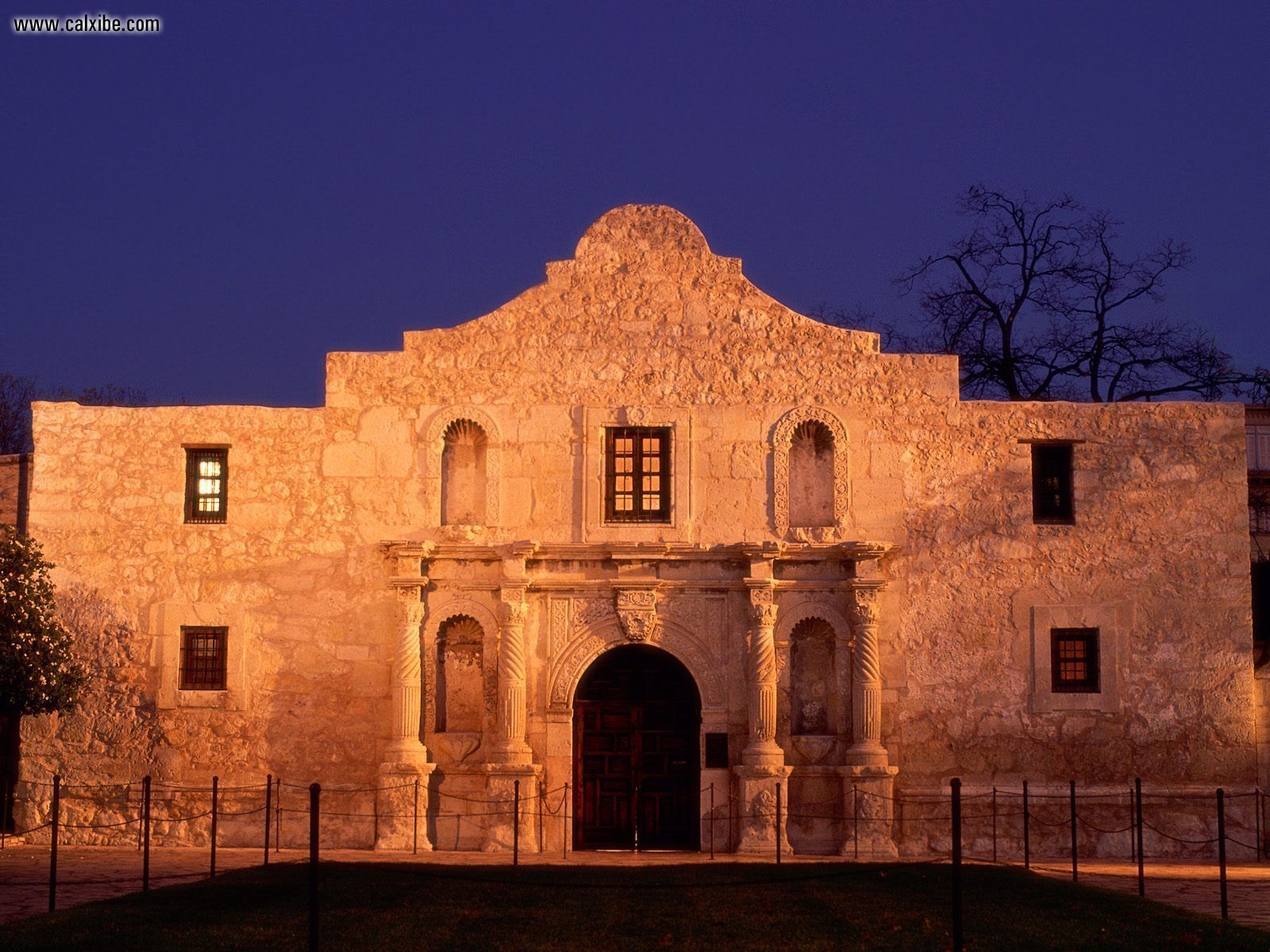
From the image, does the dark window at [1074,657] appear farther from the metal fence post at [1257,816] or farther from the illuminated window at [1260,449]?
the illuminated window at [1260,449]

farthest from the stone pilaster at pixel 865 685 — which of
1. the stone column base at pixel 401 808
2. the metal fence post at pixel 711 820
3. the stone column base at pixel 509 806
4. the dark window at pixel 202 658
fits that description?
the dark window at pixel 202 658

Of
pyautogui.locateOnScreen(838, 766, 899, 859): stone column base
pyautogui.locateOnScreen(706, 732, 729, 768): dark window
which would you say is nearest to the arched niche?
pyautogui.locateOnScreen(706, 732, 729, 768): dark window

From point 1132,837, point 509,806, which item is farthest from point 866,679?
point 509,806

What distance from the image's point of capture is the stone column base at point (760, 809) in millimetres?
22141

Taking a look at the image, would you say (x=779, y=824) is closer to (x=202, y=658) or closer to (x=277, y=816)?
(x=277, y=816)

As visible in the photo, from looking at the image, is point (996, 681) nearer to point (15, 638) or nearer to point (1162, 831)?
point (1162, 831)

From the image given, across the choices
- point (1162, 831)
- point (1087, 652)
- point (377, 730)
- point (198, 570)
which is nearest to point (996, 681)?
point (1087, 652)

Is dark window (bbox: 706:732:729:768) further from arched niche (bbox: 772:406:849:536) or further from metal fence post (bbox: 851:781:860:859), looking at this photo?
arched niche (bbox: 772:406:849:536)

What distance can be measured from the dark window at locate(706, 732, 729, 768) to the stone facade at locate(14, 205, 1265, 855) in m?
0.05

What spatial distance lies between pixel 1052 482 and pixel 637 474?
19.0 ft

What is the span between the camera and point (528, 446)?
77.0 ft

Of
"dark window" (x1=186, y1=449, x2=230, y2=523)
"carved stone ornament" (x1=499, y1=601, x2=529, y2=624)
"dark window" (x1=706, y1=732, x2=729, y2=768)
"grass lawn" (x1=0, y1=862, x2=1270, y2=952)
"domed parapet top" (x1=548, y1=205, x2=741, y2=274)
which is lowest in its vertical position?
"grass lawn" (x1=0, y1=862, x2=1270, y2=952)

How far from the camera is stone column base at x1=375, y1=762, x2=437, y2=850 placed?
73.3ft

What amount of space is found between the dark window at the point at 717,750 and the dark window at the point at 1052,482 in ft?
17.5
